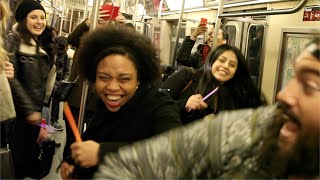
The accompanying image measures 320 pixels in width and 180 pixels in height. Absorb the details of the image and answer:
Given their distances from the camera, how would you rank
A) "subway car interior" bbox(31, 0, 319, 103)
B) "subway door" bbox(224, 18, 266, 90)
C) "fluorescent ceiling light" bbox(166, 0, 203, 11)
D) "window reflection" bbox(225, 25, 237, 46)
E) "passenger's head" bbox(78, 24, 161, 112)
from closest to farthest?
"passenger's head" bbox(78, 24, 161, 112)
"subway car interior" bbox(31, 0, 319, 103)
"subway door" bbox(224, 18, 266, 90)
"window reflection" bbox(225, 25, 237, 46)
"fluorescent ceiling light" bbox(166, 0, 203, 11)

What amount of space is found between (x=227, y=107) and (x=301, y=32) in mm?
1408

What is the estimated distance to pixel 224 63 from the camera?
7.80 feet

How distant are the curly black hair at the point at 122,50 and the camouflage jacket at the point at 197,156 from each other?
2.27ft

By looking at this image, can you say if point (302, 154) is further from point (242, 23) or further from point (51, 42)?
point (242, 23)

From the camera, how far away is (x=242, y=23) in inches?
165

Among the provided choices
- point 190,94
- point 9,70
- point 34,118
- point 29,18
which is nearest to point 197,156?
point 190,94

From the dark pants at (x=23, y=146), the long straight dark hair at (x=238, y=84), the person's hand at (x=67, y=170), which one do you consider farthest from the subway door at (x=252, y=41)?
the person's hand at (x=67, y=170)

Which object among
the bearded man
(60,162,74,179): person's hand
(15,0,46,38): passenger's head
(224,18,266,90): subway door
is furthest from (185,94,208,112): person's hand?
(224,18,266,90): subway door

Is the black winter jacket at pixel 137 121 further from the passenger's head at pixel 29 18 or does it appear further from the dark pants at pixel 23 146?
the passenger's head at pixel 29 18

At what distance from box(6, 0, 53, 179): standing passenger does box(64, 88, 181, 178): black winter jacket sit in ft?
4.03

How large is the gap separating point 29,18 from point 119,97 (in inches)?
64.0

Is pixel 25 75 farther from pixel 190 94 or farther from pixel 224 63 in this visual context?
pixel 224 63

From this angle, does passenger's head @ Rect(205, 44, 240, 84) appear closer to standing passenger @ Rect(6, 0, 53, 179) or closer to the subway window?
standing passenger @ Rect(6, 0, 53, 179)

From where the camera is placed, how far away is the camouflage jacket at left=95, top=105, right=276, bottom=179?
71 cm
